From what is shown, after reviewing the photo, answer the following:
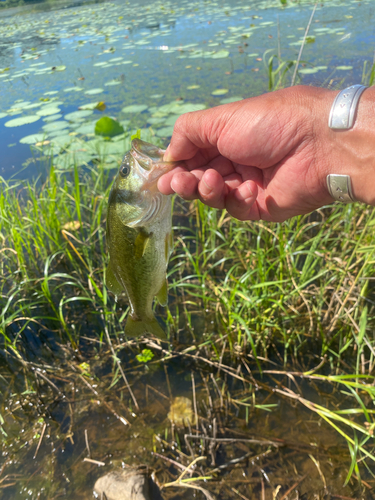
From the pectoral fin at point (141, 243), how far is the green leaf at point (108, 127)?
427 cm

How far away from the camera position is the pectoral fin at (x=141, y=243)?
1742mm

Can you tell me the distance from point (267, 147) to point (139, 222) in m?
0.82

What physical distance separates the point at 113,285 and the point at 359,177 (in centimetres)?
140

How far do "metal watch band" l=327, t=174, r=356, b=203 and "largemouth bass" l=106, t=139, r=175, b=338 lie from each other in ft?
2.76

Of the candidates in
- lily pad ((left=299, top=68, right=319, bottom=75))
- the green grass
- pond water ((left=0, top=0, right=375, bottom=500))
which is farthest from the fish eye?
lily pad ((left=299, top=68, right=319, bottom=75))

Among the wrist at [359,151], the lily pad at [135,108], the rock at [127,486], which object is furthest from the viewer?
the lily pad at [135,108]

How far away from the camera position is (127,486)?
2.18 metres

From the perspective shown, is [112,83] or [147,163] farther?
[112,83]

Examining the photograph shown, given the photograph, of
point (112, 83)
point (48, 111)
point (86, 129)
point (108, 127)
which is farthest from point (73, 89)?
point (108, 127)

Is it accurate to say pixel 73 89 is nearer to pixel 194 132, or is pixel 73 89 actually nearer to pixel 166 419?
pixel 194 132

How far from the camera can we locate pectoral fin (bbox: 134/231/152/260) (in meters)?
1.74

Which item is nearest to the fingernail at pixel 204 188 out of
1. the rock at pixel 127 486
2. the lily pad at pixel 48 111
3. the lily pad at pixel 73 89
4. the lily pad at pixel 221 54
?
the rock at pixel 127 486

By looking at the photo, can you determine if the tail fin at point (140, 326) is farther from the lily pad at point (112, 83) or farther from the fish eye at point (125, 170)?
the lily pad at point (112, 83)

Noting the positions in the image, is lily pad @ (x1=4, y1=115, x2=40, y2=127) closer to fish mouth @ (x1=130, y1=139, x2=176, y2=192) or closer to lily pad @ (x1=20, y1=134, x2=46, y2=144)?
lily pad @ (x1=20, y1=134, x2=46, y2=144)
